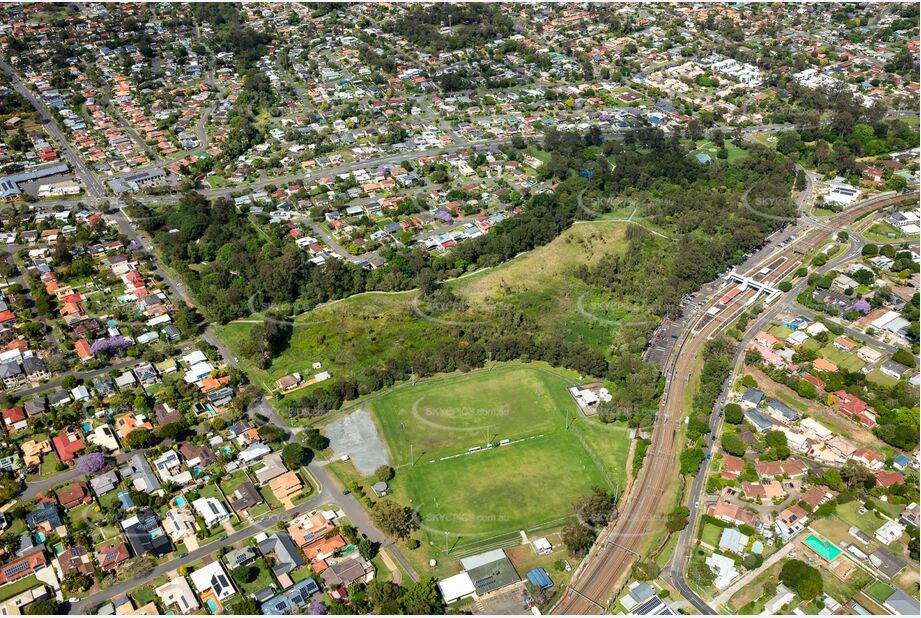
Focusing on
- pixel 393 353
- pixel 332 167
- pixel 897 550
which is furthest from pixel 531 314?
pixel 332 167

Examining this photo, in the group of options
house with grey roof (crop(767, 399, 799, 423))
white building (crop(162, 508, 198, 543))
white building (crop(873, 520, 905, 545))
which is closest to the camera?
white building (crop(873, 520, 905, 545))

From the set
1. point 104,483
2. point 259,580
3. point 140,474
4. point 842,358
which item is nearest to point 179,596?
point 259,580

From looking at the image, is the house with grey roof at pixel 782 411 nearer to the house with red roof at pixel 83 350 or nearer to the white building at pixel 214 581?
the white building at pixel 214 581

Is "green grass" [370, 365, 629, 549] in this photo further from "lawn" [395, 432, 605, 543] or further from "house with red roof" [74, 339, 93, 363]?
Answer: "house with red roof" [74, 339, 93, 363]

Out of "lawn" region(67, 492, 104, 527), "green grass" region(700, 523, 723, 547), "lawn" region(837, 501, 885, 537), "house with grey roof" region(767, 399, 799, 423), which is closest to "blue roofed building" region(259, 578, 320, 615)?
"lawn" region(67, 492, 104, 527)

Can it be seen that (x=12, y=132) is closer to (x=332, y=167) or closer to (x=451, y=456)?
(x=332, y=167)

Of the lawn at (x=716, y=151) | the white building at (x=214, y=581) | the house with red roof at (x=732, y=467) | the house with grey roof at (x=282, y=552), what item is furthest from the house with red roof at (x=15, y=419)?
the lawn at (x=716, y=151)
